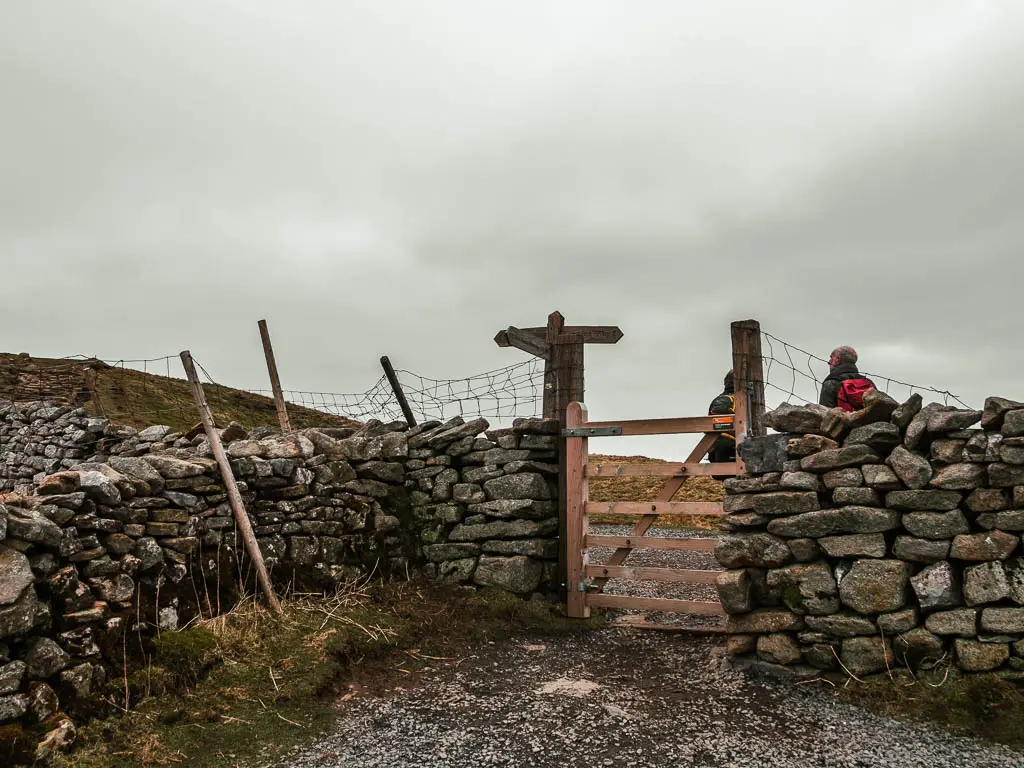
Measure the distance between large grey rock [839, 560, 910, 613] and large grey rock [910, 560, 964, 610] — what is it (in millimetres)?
136

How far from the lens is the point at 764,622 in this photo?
691cm

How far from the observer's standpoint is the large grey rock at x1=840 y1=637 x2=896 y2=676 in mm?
6355

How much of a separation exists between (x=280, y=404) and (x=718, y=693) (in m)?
8.15

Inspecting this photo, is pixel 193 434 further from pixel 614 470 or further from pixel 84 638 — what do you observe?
pixel 614 470

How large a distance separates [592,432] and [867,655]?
3759 mm

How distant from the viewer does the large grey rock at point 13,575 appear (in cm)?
514

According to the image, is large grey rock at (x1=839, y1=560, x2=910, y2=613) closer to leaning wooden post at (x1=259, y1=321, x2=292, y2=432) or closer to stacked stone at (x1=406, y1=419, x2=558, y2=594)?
stacked stone at (x1=406, y1=419, x2=558, y2=594)

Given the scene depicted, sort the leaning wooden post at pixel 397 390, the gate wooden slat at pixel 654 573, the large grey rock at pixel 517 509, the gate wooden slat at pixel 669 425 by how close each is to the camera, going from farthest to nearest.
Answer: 1. the leaning wooden post at pixel 397 390
2. the large grey rock at pixel 517 509
3. the gate wooden slat at pixel 669 425
4. the gate wooden slat at pixel 654 573

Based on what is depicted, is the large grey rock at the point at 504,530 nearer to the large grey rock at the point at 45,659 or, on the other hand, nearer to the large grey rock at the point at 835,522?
the large grey rock at the point at 835,522

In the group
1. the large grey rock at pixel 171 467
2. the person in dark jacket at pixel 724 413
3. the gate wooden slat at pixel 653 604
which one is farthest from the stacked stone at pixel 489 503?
the large grey rock at pixel 171 467

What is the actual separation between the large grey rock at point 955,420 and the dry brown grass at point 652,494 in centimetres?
950

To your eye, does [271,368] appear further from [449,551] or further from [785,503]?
[785,503]

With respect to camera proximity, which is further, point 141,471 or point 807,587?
point 141,471

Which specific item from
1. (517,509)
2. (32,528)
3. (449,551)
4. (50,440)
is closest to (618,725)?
(517,509)
